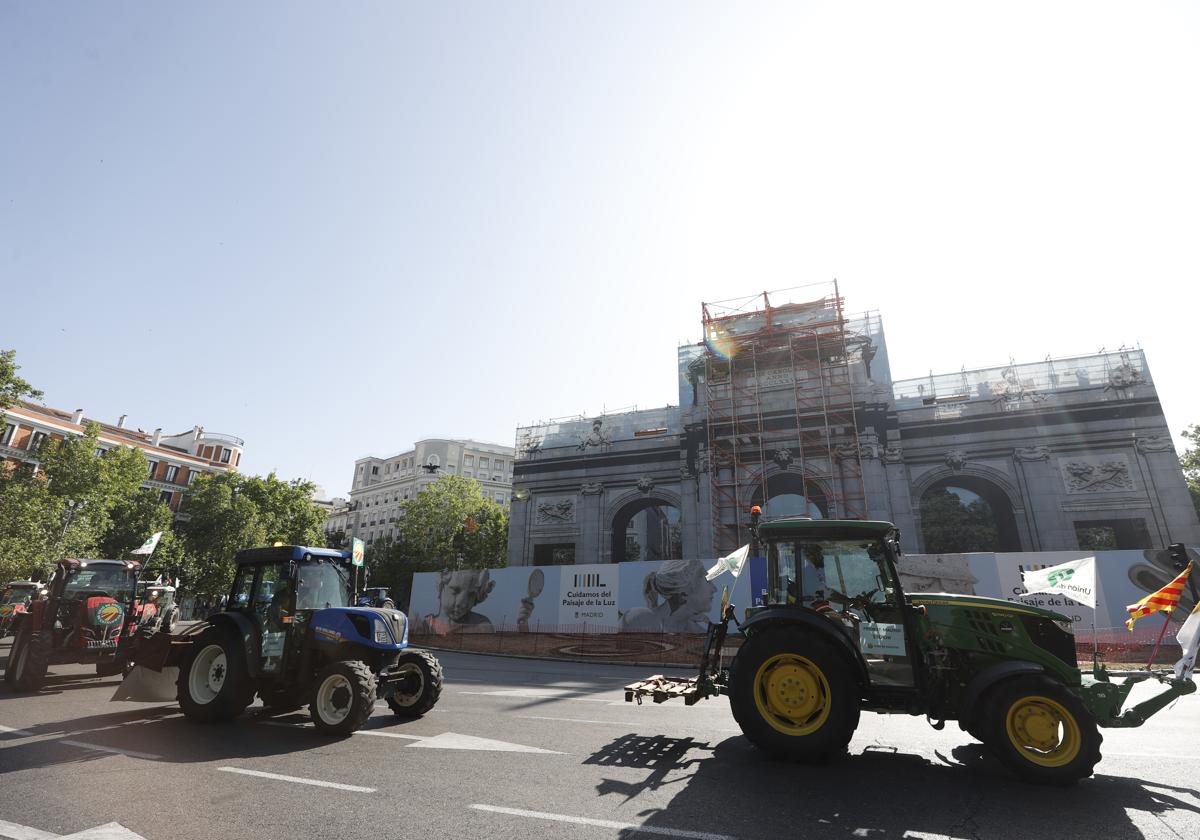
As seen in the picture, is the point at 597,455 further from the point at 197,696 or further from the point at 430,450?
the point at 430,450

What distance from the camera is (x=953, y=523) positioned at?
98.8 feet

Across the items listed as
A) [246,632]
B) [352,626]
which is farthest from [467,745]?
[246,632]

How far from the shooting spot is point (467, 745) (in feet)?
21.7

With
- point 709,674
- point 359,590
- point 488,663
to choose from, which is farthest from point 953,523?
Result: point 359,590

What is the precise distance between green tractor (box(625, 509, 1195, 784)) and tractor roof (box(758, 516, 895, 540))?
0.06 ft

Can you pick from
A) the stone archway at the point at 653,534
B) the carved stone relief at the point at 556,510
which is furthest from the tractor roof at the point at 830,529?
the stone archway at the point at 653,534

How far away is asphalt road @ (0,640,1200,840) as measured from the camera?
4.13m

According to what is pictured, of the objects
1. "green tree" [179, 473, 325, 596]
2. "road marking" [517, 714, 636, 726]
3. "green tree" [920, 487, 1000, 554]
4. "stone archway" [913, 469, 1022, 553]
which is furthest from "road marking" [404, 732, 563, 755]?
"green tree" [179, 473, 325, 596]

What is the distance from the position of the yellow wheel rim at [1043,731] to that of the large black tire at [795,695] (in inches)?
55.7

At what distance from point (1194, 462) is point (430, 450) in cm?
7804

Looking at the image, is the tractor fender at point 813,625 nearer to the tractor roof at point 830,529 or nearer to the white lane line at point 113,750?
the tractor roof at point 830,529

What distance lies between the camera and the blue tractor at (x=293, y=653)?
7.57m

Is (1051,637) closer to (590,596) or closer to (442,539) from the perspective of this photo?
(590,596)

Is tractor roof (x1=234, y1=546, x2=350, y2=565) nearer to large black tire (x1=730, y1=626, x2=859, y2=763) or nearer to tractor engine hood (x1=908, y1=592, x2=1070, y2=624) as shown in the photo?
large black tire (x1=730, y1=626, x2=859, y2=763)
